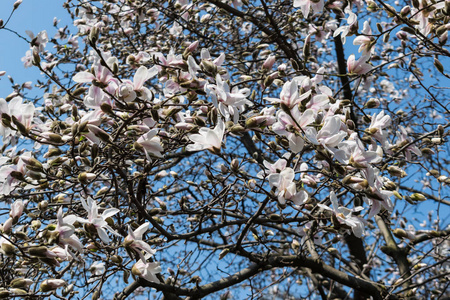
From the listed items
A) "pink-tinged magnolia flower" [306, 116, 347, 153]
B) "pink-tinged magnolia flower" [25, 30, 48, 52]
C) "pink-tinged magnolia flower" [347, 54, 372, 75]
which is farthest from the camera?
"pink-tinged magnolia flower" [25, 30, 48, 52]

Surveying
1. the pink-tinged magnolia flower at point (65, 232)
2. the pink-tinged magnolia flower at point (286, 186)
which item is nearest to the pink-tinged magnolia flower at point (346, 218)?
the pink-tinged magnolia flower at point (286, 186)

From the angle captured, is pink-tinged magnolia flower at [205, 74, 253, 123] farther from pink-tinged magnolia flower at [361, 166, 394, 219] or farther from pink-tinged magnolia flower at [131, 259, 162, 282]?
pink-tinged magnolia flower at [131, 259, 162, 282]

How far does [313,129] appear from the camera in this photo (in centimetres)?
129

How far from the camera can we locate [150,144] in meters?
1.50

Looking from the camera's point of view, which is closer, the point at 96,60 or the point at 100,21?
the point at 96,60

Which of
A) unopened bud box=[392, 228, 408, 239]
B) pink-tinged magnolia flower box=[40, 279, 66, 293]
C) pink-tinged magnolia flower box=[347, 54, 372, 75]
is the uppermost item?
pink-tinged magnolia flower box=[347, 54, 372, 75]

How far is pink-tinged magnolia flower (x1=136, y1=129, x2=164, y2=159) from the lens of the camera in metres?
1.48

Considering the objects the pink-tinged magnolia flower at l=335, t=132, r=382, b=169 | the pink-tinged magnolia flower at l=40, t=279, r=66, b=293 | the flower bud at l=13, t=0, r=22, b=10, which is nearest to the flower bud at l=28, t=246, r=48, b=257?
the pink-tinged magnolia flower at l=40, t=279, r=66, b=293

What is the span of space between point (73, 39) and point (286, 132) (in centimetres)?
349

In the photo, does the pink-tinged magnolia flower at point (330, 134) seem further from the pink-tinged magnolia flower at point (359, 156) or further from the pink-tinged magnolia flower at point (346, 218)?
the pink-tinged magnolia flower at point (346, 218)

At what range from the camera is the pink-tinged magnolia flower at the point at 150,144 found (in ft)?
4.85

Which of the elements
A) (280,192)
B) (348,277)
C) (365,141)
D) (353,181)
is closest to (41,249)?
(280,192)

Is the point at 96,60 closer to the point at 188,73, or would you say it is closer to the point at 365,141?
the point at 188,73

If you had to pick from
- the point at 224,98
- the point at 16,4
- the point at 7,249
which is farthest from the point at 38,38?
the point at 224,98
